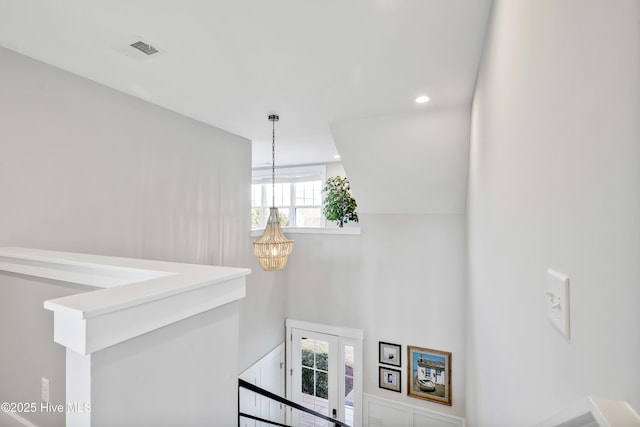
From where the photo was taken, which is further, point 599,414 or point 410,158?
point 410,158

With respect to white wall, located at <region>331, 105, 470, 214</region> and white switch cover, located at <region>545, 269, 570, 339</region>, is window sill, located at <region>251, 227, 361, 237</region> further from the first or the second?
white switch cover, located at <region>545, 269, 570, 339</region>

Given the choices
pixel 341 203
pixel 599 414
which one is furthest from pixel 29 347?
pixel 341 203

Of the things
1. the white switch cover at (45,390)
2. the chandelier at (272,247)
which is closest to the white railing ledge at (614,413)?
the white switch cover at (45,390)

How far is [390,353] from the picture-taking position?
4539 millimetres

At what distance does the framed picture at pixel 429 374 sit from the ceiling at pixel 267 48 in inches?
129

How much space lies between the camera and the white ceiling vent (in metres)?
1.93

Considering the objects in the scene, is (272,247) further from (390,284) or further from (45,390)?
(390,284)

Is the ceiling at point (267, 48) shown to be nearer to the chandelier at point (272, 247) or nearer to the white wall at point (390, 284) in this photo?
the chandelier at point (272, 247)

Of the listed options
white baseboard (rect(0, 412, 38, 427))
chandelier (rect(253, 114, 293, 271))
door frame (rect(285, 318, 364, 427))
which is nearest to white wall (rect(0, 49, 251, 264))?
chandelier (rect(253, 114, 293, 271))

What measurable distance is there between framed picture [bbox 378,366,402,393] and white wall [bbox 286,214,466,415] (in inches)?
2.8

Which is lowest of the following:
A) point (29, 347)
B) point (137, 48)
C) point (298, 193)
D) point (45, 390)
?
point (45, 390)

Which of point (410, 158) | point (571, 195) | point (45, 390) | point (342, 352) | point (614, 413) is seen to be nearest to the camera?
point (614, 413)

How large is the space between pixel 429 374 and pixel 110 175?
Answer: 4.54 metres

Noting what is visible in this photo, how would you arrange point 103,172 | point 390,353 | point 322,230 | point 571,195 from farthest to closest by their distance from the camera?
point 322,230 < point 390,353 < point 103,172 < point 571,195
